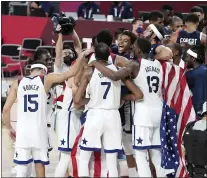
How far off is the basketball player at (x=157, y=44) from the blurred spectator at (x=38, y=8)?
32.0ft

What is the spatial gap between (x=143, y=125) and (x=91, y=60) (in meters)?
1.01

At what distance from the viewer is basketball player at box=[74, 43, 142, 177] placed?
323 inches

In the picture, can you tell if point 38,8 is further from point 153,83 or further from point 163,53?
point 153,83

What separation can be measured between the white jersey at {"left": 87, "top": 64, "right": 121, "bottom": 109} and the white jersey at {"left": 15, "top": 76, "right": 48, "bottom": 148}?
1.97ft

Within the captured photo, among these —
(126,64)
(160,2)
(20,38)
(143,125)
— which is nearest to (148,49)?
(126,64)

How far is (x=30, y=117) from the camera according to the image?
Result: 8398mm

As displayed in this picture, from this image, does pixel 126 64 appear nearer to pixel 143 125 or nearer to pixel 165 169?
pixel 143 125

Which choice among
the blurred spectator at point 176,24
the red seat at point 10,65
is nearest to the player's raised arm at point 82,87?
the blurred spectator at point 176,24

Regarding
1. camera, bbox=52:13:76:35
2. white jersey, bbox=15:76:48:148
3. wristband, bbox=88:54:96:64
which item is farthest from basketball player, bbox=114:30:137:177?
white jersey, bbox=15:76:48:148

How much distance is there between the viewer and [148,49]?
8.54 meters

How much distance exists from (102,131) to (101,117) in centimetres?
17

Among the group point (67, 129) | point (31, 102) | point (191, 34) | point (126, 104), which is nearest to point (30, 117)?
point (31, 102)

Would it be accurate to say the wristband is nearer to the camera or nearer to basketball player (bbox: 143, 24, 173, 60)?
the camera

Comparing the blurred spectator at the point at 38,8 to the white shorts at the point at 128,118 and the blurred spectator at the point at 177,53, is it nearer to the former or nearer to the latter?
the blurred spectator at the point at 177,53
